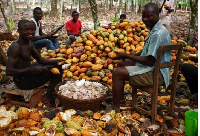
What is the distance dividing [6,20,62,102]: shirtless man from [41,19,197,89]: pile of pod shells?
0.88 meters

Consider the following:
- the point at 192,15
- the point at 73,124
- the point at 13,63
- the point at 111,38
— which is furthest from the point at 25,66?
the point at 192,15

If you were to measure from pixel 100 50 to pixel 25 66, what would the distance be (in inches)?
68.3

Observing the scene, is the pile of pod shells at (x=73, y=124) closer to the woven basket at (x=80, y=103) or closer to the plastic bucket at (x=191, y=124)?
the woven basket at (x=80, y=103)

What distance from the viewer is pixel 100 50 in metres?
4.57

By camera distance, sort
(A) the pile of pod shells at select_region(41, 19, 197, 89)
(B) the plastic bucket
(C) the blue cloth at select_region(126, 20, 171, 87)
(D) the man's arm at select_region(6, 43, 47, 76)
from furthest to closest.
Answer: (A) the pile of pod shells at select_region(41, 19, 197, 89)
(D) the man's arm at select_region(6, 43, 47, 76)
(C) the blue cloth at select_region(126, 20, 171, 87)
(B) the plastic bucket

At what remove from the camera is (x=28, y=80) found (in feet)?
10.6

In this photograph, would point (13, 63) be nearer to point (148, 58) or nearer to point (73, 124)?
point (73, 124)

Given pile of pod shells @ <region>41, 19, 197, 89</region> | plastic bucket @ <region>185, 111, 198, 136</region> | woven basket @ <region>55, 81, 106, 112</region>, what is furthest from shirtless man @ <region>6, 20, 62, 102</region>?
plastic bucket @ <region>185, 111, 198, 136</region>

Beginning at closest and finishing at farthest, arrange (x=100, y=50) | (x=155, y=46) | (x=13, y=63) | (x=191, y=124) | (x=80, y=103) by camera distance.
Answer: (x=191, y=124) → (x=155, y=46) → (x=80, y=103) → (x=13, y=63) → (x=100, y=50)

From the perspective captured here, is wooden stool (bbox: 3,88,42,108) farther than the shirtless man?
Yes

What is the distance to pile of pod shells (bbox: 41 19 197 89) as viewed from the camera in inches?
169

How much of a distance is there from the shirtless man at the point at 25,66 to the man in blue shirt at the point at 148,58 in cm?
113

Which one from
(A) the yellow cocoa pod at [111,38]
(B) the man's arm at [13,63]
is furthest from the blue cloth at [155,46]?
(A) the yellow cocoa pod at [111,38]

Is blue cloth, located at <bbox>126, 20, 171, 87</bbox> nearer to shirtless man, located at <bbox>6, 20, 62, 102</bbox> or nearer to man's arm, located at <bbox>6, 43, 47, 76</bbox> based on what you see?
shirtless man, located at <bbox>6, 20, 62, 102</bbox>
